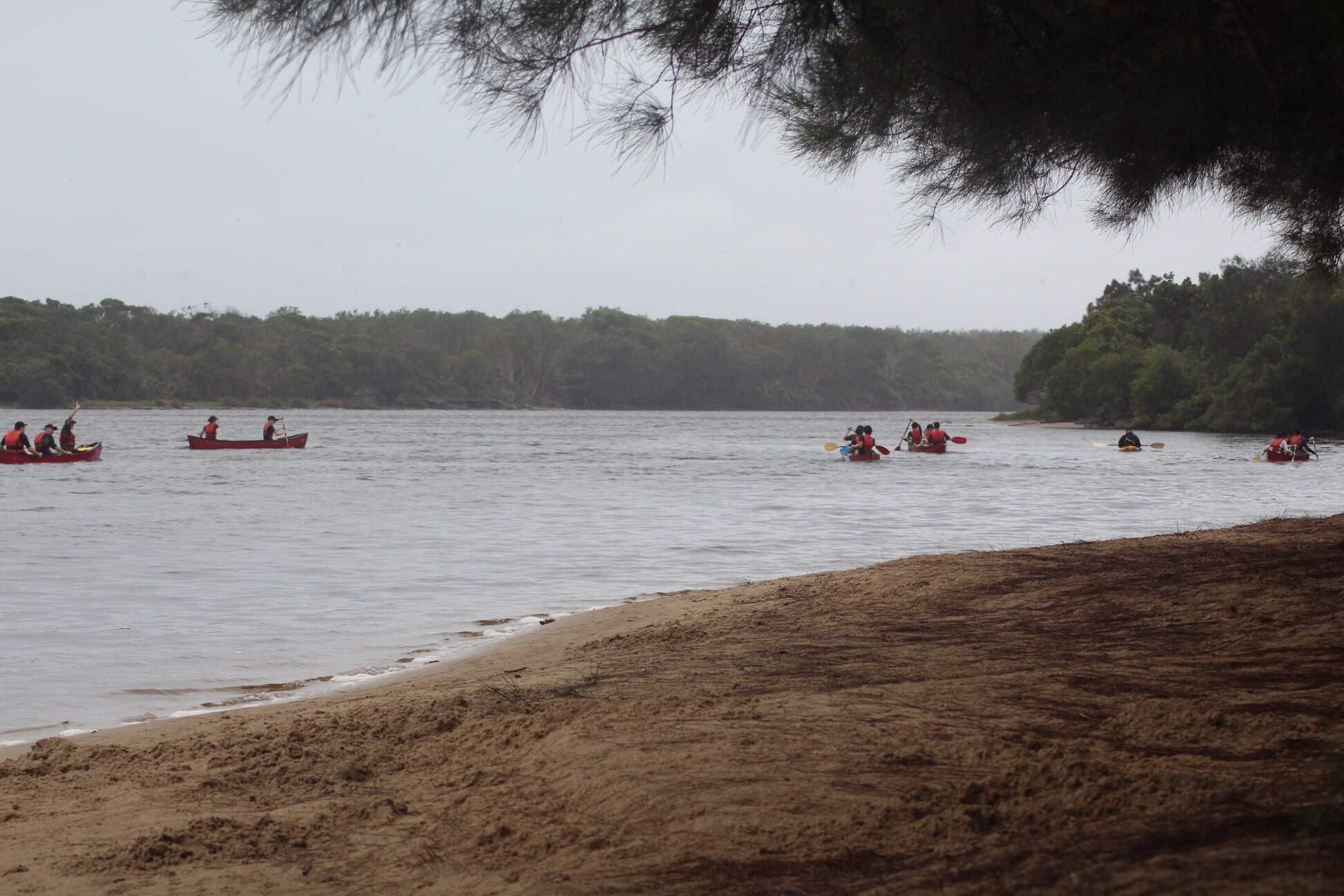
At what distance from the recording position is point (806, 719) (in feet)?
16.1

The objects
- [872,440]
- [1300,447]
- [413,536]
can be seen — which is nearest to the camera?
[413,536]

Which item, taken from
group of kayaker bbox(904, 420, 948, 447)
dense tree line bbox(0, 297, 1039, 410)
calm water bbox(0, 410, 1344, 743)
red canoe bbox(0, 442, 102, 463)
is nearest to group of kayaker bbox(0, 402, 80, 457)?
red canoe bbox(0, 442, 102, 463)

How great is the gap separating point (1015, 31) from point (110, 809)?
17.2 feet

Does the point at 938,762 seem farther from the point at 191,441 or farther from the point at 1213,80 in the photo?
the point at 191,441

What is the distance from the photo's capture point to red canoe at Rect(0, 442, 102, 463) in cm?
3145

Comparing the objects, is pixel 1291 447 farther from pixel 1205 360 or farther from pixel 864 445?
pixel 1205 360

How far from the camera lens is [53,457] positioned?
31.7 meters

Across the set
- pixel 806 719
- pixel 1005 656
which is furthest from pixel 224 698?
pixel 1005 656

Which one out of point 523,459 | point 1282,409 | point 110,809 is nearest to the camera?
point 110,809

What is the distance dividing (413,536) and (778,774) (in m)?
13.2

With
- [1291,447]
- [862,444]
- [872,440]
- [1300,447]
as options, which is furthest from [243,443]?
[1300,447]

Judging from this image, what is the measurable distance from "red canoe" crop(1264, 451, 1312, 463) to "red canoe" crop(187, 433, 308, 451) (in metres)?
33.1

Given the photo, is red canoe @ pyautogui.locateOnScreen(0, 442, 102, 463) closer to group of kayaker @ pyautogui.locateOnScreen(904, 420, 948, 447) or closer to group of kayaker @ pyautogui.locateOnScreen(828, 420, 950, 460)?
group of kayaker @ pyautogui.locateOnScreen(828, 420, 950, 460)

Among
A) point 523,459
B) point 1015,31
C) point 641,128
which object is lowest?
point 523,459
